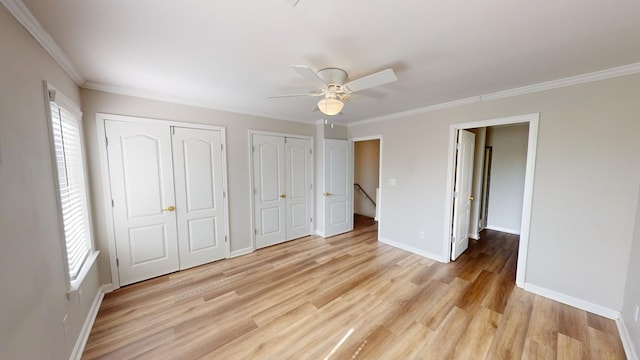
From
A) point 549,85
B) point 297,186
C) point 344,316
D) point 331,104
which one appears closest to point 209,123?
point 297,186

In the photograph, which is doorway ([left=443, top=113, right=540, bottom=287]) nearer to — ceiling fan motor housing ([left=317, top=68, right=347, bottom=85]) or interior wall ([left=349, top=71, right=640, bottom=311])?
interior wall ([left=349, top=71, right=640, bottom=311])

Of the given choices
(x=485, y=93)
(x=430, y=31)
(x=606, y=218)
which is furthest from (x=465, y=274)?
(x=430, y=31)

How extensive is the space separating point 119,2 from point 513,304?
13.4ft

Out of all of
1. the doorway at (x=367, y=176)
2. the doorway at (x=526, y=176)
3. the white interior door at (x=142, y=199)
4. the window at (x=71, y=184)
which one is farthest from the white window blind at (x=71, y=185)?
the doorway at (x=367, y=176)

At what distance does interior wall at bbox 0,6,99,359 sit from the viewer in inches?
41.6

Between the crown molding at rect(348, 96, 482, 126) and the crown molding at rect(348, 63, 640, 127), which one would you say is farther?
the crown molding at rect(348, 96, 482, 126)

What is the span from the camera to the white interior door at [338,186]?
4406mm

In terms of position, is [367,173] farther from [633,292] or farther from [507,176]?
[633,292]

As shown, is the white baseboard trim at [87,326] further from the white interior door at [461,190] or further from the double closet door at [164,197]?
the white interior door at [461,190]

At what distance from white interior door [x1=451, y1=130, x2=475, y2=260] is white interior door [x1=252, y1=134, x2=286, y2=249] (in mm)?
2827

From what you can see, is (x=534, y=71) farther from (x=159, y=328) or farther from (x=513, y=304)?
(x=159, y=328)

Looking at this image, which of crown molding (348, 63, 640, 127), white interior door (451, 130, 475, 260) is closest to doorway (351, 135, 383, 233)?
white interior door (451, 130, 475, 260)

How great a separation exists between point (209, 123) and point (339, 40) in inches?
93.8

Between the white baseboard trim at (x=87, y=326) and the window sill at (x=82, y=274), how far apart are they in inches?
15.3
